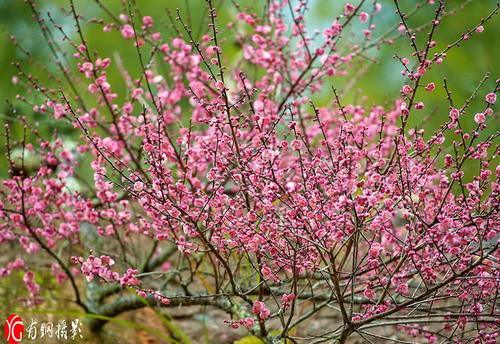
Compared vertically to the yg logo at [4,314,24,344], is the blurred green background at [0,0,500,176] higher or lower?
higher

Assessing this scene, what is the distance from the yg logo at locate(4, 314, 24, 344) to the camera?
3.24m

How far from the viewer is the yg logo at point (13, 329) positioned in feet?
10.6

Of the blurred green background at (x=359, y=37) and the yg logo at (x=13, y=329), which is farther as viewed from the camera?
the blurred green background at (x=359, y=37)

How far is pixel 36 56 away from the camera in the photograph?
27.4ft

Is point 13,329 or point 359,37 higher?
point 359,37

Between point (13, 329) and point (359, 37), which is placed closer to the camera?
point (13, 329)

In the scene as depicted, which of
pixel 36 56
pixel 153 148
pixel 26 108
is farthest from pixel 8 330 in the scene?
pixel 36 56

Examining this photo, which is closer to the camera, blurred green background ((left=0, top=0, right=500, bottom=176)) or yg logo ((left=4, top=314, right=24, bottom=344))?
yg logo ((left=4, top=314, right=24, bottom=344))

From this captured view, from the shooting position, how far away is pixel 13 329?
3.30 meters

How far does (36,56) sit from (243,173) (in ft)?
22.7

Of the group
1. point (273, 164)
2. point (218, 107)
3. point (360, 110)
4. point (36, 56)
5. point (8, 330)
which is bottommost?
point (8, 330)

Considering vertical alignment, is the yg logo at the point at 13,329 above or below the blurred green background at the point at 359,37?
below

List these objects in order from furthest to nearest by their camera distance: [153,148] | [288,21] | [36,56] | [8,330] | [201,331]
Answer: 1. [36,56]
2. [288,21]
3. [201,331]
4. [8,330]
5. [153,148]

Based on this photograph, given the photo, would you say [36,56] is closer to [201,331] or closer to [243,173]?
[201,331]
